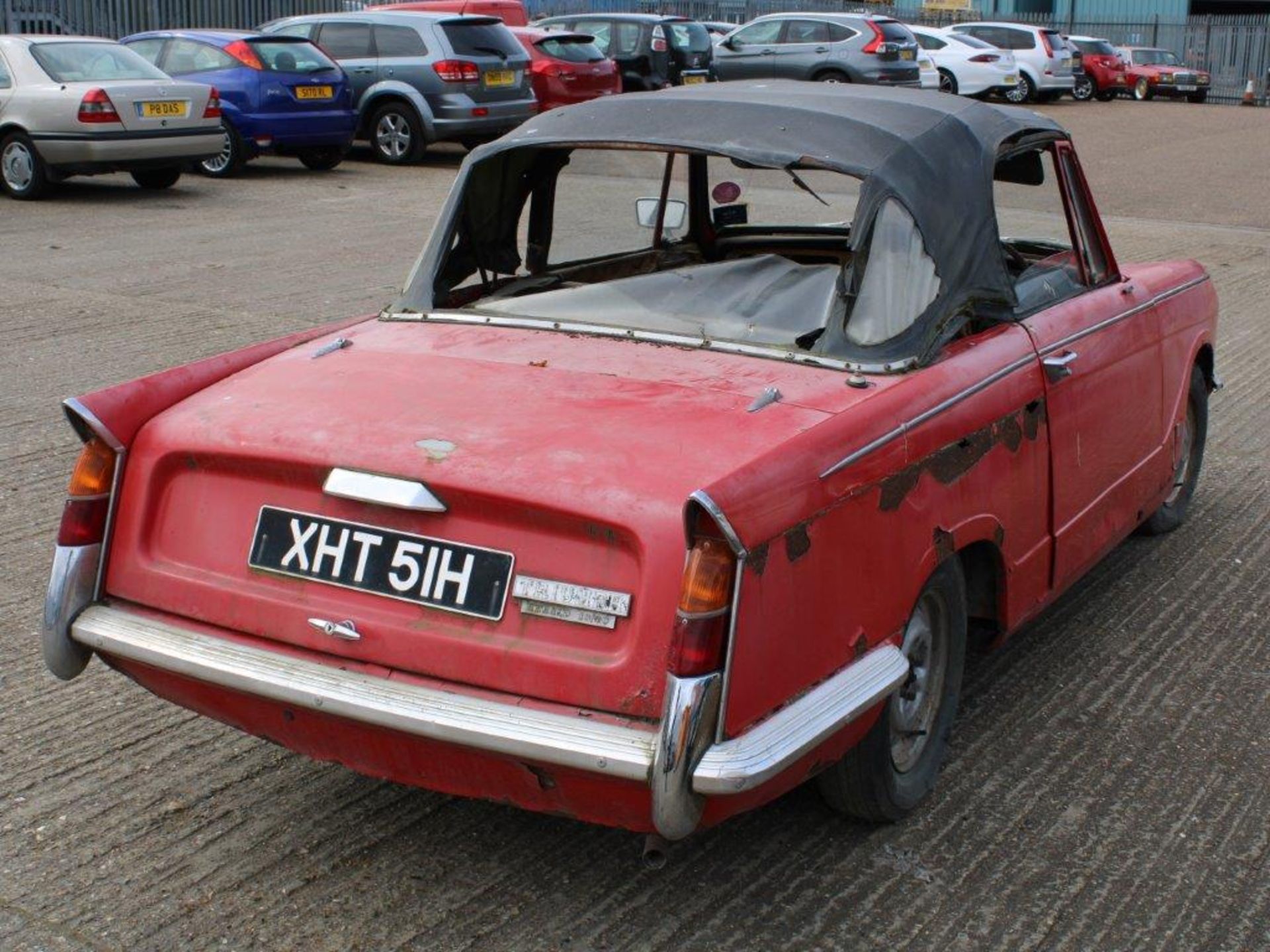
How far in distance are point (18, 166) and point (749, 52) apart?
15188 mm

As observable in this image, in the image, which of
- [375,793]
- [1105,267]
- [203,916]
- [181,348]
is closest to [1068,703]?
[1105,267]

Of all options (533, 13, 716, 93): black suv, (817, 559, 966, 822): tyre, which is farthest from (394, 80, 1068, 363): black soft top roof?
(533, 13, 716, 93): black suv

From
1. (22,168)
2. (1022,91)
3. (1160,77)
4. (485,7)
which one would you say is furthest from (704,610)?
(1160,77)

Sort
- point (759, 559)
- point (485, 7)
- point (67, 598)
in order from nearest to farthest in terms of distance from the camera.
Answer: point (759, 559), point (67, 598), point (485, 7)

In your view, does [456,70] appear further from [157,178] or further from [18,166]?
[18,166]

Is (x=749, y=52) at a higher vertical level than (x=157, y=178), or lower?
higher

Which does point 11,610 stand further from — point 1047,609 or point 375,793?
point 1047,609

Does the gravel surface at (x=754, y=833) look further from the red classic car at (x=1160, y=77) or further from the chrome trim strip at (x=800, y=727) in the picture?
the red classic car at (x=1160, y=77)

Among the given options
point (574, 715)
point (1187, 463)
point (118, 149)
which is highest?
point (118, 149)

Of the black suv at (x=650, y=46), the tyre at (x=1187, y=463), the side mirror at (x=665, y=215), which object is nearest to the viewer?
the side mirror at (x=665, y=215)

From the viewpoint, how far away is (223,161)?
17141mm

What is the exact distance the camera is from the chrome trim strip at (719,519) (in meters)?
2.88

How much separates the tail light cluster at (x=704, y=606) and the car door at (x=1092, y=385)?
1.64m

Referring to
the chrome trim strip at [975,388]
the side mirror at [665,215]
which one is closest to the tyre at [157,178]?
the side mirror at [665,215]
